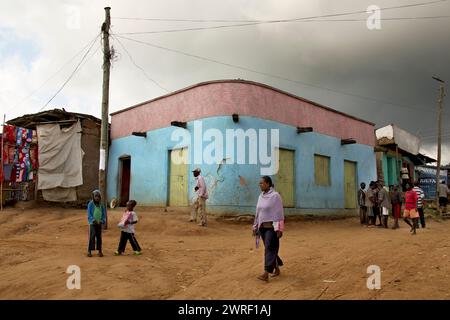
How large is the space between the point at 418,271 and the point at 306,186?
9798 mm

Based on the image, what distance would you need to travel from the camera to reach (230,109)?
44.7 ft

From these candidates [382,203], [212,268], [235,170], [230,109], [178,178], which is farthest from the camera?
[178,178]

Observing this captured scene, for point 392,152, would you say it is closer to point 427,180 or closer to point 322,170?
point 427,180

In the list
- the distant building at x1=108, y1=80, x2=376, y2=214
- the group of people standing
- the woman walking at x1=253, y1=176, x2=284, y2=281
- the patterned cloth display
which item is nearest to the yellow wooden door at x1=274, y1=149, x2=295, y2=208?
the distant building at x1=108, y1=80, x2=376, y2=214

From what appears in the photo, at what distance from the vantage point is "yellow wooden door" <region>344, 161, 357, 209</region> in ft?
59.9

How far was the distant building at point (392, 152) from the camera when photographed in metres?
22.5

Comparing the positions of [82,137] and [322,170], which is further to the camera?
[322,170]

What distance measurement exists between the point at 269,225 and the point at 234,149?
774 centimetres

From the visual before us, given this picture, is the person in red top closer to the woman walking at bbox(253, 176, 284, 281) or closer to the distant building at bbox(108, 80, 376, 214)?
the distant building at bbox(108, 80, 376, 214)

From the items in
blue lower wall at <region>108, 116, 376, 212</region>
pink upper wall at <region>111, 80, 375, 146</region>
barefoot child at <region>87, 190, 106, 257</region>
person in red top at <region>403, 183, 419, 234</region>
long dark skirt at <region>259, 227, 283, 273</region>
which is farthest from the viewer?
pink upper wall at <region>111, 80, 375, 146</region>

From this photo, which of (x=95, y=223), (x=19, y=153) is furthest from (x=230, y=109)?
(x=19, y=153)

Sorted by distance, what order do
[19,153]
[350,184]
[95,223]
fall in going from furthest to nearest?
[350,184] → [19,153] → [95,223]
